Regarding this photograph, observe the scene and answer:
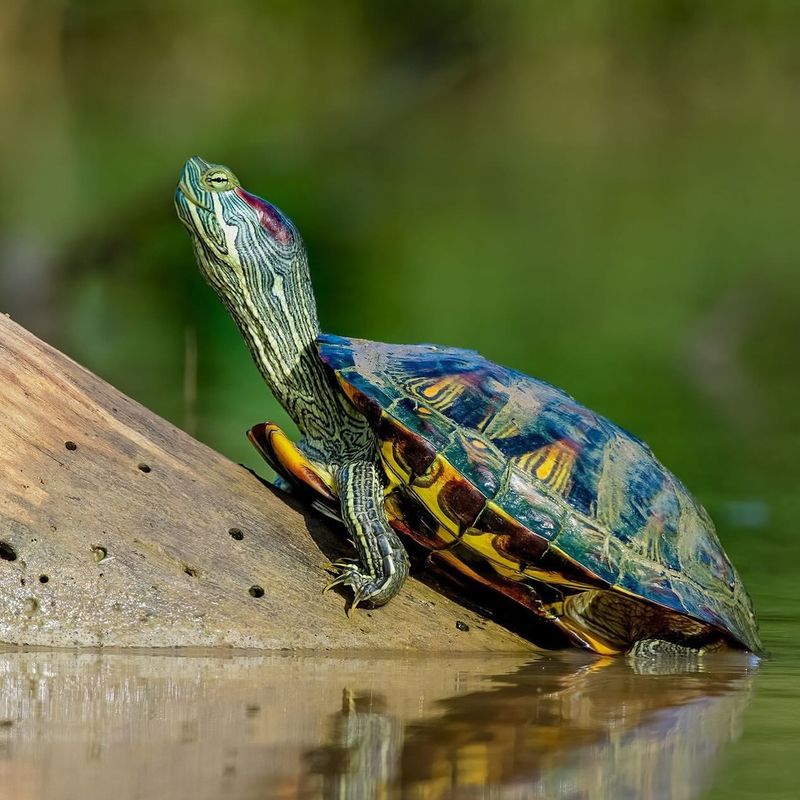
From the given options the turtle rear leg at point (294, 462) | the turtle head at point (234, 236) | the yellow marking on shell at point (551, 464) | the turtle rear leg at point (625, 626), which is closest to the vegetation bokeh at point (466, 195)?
the turtle rear leg at point (625, 626)

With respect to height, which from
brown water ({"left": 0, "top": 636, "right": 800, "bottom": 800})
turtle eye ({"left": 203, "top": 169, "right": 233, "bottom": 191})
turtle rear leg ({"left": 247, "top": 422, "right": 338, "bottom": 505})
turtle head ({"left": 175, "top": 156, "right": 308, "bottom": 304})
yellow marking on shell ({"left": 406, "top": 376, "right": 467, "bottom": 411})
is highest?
turtle eye ({"left": 203, "top": 169, "right": 233, "bottom": 191})

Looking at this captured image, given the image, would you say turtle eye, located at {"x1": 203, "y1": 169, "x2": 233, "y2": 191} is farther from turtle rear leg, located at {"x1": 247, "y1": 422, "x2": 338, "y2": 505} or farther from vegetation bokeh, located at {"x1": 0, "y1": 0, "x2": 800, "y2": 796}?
vegetation bokeh, located at {"x1": 0, "y1": 0, "x2": 800, "y2": 796}

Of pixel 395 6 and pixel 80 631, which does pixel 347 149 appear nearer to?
pixel 395 6

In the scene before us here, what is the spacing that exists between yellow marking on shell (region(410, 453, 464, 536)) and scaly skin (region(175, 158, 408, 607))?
27cm

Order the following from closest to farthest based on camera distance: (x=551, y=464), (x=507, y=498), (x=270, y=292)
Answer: (x=507, y=498) → (x=551, y=464) → (x=270, y=292)

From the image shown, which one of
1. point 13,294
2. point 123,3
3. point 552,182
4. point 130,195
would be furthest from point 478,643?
point 123,3

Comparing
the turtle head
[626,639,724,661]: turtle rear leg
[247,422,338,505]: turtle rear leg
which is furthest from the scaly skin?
[626,639,724,661]: turtle rear leg

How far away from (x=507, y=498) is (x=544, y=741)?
3.23ft

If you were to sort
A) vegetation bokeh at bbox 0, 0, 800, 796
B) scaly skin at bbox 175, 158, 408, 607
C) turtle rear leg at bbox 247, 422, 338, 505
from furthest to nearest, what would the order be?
1. vegetation bokeh at bbox 0, 0, 800, 796
2. scaly skin at bbox 175, 158, 408, 607
3. turtle rear leg at bbox 247, 422, 338, 505

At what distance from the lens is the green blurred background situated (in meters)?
7.10

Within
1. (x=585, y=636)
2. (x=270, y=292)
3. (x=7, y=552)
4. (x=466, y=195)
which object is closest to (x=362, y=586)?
(x=585, y=636)

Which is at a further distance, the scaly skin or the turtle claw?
the scaly skin

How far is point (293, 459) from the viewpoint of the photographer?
342cm

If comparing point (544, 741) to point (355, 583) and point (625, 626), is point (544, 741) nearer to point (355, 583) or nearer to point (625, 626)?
point (355, 583)
